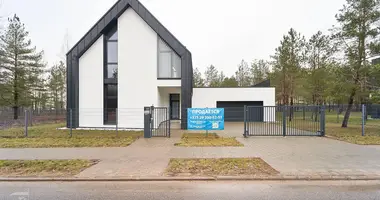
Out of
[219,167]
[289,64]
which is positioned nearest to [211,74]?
[289,64]

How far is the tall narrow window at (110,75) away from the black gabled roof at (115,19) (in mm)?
835

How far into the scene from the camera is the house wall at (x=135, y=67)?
49.4 ft

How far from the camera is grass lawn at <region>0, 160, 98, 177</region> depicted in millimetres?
5648

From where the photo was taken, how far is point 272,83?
26.0 meters

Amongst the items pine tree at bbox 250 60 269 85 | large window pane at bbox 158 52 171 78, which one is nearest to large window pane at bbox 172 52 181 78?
large window pane at bbox 158 52 171 78

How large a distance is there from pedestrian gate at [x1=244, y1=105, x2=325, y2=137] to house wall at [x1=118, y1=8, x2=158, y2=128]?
7.24 m

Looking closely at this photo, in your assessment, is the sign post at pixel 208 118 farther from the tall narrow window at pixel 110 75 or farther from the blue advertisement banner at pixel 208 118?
the tall narrow window at pixel 110 75

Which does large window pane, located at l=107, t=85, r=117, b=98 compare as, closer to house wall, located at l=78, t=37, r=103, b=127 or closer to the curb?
house wall, located at l=78, t=37, r=103, b=127

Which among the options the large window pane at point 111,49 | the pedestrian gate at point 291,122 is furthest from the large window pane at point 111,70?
the pedestrian gate at point 291,122

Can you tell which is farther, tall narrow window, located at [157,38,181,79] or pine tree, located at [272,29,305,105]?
pine tree, located at [272,29,305,105]

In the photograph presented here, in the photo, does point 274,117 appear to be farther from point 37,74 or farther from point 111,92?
point 37,74

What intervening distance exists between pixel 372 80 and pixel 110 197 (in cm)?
1795

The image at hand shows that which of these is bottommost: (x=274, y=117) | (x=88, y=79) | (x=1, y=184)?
(x=1, y=184)

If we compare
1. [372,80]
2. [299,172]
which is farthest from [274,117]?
[299,172]
